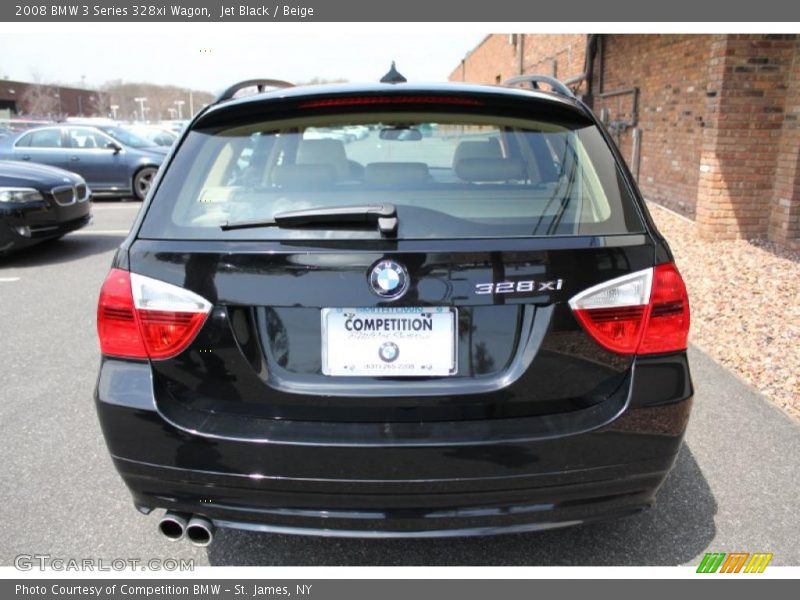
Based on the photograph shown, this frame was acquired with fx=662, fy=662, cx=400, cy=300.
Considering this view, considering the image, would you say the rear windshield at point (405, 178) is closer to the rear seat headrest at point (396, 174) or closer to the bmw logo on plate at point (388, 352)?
the rear seat headrest at point (396, 174)

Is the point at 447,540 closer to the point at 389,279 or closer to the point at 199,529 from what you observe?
the point at 199,529

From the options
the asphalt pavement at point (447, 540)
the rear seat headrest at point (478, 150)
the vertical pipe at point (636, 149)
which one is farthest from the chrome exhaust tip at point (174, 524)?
the vertical pipe at point (636, 149)

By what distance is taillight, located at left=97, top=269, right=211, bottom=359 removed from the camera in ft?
6.53

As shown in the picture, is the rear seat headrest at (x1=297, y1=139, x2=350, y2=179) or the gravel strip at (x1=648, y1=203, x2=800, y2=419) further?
the gravel strip at (x1=648, y1=203, x2=800, y2=419)

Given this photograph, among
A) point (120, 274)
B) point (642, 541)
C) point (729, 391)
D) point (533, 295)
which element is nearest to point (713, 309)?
point (729, 391)

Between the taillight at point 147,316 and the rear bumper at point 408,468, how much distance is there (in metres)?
0.08

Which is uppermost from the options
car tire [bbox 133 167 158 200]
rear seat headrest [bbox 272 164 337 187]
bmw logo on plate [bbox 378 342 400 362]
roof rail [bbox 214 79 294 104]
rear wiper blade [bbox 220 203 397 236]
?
roof rail [bbox 214 79 294 104]

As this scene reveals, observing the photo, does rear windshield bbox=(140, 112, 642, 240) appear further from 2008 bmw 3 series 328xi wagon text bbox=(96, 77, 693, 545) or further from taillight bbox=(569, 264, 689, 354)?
taillight bbox=(569, 264, 689, 354)

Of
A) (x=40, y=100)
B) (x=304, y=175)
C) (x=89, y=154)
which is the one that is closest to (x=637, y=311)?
(x=304, y=175)

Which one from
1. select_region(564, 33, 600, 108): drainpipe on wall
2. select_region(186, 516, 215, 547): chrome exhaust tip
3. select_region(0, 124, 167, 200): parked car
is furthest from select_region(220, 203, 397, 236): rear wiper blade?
select_region(564, 33, 600, 108): drainpipe on wall

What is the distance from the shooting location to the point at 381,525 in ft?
6.70

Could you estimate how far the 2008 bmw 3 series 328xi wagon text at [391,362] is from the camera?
6.39 ft

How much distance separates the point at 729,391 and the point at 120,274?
3.57m

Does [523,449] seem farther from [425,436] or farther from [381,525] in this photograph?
[381,525]
